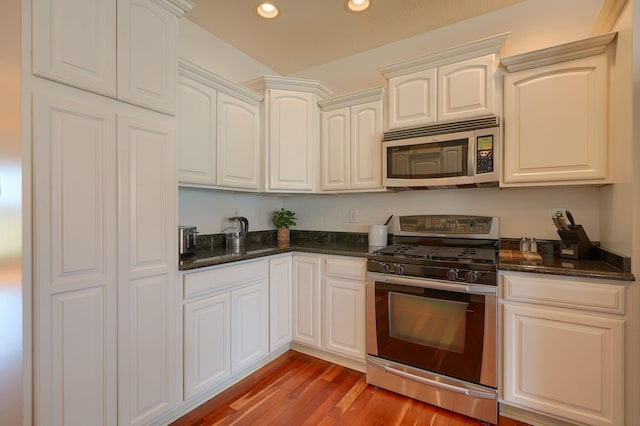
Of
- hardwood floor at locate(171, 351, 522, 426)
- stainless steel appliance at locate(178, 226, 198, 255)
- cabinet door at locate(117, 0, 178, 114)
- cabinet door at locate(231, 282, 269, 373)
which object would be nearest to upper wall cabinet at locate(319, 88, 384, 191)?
cabinet door at locate(231, 282, 269, 373)

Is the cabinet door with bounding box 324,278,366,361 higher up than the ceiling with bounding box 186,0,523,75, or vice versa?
the ceiling with bounding box 186,0,523,75

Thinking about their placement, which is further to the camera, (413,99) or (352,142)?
(352,142)

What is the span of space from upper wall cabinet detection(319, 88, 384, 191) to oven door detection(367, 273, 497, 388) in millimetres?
902

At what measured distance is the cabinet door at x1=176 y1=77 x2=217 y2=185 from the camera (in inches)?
80.0

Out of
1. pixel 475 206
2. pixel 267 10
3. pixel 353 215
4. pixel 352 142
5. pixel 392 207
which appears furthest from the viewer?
pixel 353 215

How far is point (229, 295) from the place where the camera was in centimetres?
208

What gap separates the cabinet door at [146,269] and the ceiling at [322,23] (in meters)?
1.27

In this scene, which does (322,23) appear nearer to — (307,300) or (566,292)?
(307,300)

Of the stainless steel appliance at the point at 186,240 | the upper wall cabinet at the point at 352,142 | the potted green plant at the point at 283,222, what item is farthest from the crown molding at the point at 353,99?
the stainless steel appliance at the point at 186,240

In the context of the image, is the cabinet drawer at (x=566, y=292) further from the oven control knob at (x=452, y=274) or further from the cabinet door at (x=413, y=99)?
the cabinet door at (x=413, y=99)

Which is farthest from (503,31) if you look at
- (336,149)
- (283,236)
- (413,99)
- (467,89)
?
(283,236)

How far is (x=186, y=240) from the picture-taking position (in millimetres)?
2076

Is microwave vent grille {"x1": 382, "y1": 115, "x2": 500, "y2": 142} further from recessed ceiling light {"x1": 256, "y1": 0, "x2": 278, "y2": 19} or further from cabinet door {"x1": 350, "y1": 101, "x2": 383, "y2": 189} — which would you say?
recessed ceiling light {"x1": 256, "y1": 0, "x2": 278, "y2": 19}

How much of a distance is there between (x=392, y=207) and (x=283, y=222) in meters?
1.14
